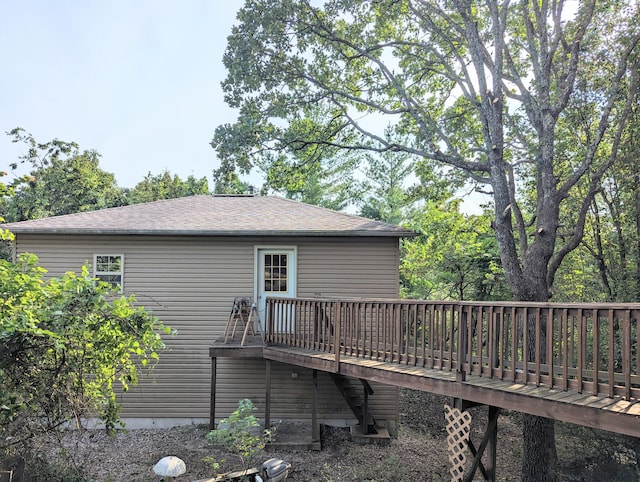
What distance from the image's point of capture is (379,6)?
10.0 m

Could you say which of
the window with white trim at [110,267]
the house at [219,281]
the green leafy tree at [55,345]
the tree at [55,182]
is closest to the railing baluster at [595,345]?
the green leafy tree at [55,345]

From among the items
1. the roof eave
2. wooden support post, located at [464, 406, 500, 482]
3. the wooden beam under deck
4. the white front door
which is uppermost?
the roof eave

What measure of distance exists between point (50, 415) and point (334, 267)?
5.83 m

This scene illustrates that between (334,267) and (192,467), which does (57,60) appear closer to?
(334,267)

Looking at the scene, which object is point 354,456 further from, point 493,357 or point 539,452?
point 493,357

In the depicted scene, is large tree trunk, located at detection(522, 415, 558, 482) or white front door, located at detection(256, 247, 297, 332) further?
white front door, located at detection(256, 247, 297, 332)

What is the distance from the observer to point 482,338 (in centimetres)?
452

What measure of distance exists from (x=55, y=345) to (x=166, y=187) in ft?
94.1

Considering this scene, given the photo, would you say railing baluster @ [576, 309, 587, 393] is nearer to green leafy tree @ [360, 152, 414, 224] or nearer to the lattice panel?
the lattice panel

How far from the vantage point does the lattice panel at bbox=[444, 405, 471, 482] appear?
194 inches

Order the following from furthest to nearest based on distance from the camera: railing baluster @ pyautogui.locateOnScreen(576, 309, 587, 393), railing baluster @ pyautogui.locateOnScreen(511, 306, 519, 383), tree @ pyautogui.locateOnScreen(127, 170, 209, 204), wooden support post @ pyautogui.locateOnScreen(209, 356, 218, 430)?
A: tree @ pyautogui.locateOnScreen(127, 170, 209, 204), wooden support post @ pyautogui.locateOnScreen(209, 356, 218, 430), railing baluster @ pyautogui.locateOnScreen(511, 306, 519, 383), railing baluster @ pyautogui.locateOnScreen(576, 309, 587, 393)

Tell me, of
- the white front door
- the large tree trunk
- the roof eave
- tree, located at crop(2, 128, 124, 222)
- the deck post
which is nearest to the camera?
the deck post

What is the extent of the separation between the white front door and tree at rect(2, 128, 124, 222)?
50.9ft

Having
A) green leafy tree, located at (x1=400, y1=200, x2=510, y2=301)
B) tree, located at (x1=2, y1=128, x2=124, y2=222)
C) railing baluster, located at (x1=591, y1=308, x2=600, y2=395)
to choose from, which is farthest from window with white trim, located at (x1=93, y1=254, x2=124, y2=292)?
A: tree, located at (x1=2, y1=128, x2=124, y2=222)
